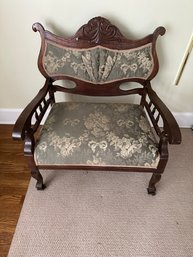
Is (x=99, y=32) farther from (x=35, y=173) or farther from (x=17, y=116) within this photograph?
(x=17, y=116)

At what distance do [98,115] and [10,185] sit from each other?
76cm

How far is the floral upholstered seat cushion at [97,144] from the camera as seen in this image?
1.07 m

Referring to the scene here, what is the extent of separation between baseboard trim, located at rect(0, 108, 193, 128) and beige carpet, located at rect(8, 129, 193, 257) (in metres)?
0.47

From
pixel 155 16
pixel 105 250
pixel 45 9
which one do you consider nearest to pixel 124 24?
pixel 155 16

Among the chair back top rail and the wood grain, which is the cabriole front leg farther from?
the chair back top rail

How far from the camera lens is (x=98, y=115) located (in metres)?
1.26

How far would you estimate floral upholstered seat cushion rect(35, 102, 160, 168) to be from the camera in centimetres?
107

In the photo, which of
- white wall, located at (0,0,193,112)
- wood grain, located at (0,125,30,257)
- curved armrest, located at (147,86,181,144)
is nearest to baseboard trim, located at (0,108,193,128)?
wood grain, located at (0,125,30,257)

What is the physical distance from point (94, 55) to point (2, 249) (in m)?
1.18

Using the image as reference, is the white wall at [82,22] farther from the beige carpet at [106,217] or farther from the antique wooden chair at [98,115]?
the beige carpet at [106,217]

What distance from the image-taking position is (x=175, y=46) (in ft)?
4.53

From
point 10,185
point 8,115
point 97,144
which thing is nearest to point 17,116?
point 8,115

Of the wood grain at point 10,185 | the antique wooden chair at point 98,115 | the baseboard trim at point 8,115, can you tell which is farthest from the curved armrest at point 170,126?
the baseboard trim at point 8,115

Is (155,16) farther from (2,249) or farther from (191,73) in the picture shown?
(2,249)
